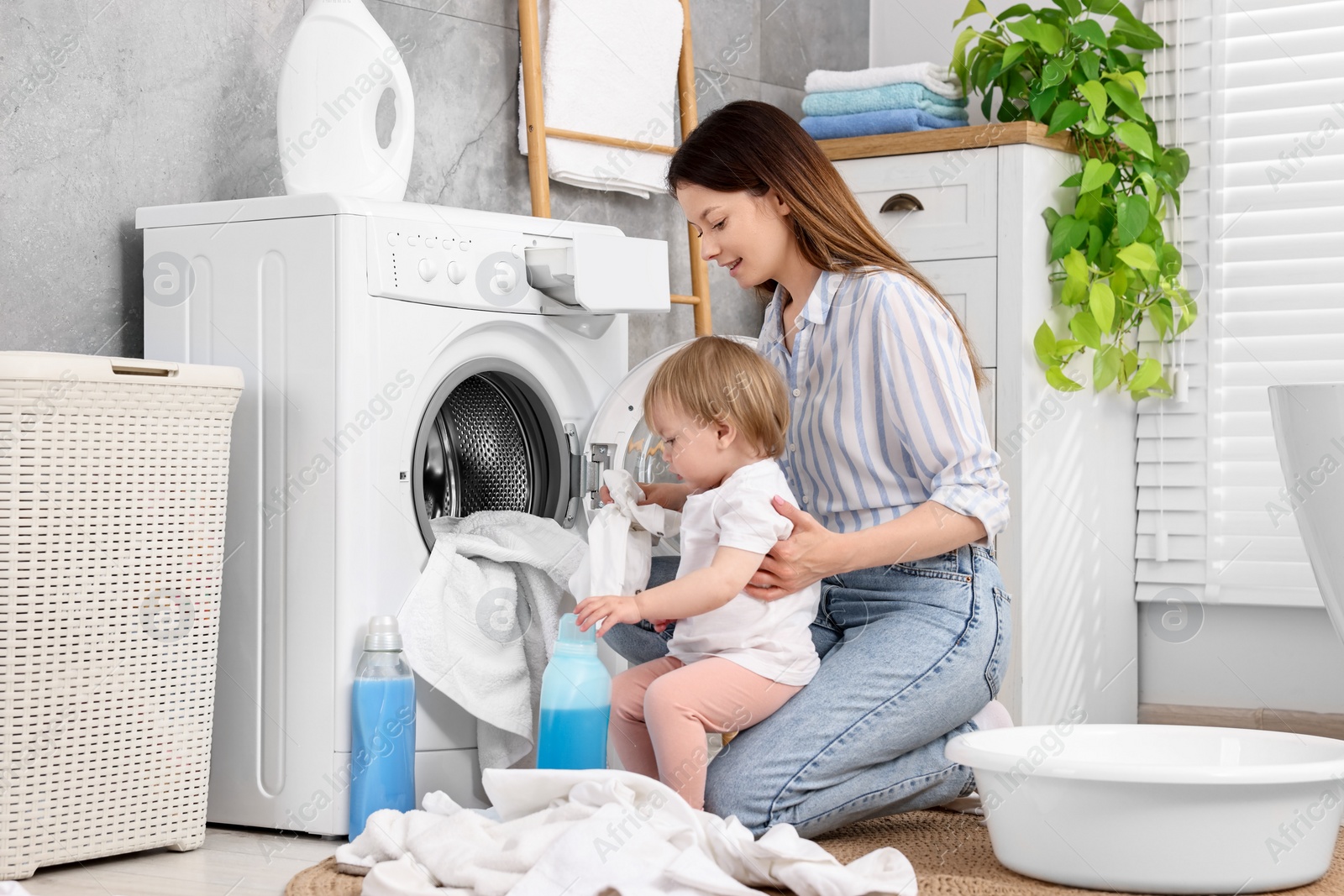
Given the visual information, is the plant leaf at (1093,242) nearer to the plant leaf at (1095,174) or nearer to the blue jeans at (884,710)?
the plant leaf at (1095,174)

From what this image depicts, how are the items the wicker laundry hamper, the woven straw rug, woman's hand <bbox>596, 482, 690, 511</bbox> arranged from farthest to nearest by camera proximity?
1. woman's hand <bbox>596, 482, 690, 511</bbox>
2. the wicker laundry hamper
3. the woven straw rug

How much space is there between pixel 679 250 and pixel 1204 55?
1.13m

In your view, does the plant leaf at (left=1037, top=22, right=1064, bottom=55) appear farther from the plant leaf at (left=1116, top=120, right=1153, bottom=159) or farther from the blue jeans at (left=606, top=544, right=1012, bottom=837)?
the blue jeans at (left=606, top=544, right=1012, bottom=837)

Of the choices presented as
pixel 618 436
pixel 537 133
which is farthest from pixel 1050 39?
pixel 618 436

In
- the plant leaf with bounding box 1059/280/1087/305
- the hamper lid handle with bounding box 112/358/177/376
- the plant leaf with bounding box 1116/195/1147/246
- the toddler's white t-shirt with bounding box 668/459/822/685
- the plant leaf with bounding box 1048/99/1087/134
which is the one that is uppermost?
the plant leaf with bounding box 1048/99/1087/134

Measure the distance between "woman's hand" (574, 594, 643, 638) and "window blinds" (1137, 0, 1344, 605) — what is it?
1676 mm

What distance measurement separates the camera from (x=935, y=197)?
9.25 ft

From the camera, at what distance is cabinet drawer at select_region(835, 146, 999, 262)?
2.75 meters

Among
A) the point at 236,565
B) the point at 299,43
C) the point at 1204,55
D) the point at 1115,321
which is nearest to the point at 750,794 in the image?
the point at 236,565

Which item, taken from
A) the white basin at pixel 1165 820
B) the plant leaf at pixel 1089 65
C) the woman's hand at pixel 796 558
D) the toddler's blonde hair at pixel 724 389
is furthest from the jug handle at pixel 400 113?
the plant leaf at pixel 1089 65

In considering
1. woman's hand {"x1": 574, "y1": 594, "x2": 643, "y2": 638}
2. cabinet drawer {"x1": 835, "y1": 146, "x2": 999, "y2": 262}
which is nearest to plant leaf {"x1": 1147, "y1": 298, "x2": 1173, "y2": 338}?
cabinet drawer {"x1": 835, "y1": 146, "x2": 999, "y2": 262}

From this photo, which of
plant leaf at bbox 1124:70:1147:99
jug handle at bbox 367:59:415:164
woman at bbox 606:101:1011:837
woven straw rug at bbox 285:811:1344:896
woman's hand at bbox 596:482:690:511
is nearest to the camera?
woven straw rug at bbox 285:811:1344:896

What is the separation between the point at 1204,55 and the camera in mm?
2922

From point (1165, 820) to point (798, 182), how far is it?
2.83 ft
